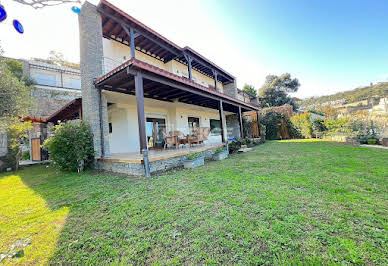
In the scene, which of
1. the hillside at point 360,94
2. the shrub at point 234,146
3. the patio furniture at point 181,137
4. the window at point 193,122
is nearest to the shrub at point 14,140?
the patio furniture at point 181,137

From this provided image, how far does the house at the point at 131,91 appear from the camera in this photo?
500cm

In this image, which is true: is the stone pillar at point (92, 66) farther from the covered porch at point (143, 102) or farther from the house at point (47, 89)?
the house at point (47, 89)

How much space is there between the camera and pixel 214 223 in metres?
1.90

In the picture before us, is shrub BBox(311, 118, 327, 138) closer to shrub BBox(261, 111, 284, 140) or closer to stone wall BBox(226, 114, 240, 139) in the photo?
shrub BBox(261, 111, 284, 140)

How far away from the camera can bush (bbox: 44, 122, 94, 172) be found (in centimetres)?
564

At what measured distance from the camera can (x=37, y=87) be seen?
1393 centimetres

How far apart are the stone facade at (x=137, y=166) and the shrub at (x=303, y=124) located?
11.5 meters

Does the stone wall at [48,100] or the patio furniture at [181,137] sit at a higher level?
the stone wall at [48,100]

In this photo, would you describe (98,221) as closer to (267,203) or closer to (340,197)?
(267,203)

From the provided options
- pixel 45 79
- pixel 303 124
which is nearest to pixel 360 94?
pixel 303 124

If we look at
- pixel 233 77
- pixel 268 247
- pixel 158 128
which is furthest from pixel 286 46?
pixel 268 247

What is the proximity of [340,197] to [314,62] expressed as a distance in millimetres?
19390

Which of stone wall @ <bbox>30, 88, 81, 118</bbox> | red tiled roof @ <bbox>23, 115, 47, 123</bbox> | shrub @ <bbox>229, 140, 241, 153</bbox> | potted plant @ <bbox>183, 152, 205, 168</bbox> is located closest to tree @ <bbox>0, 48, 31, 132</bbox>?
red tiled roof @ <bbox>23, 115, 47, 123</bbox>

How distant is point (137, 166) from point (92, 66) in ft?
15.2
